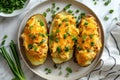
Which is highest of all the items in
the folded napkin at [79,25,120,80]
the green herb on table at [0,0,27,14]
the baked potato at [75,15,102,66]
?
the green herb on table at [0,0,27,14]

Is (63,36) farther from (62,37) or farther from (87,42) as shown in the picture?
(87,42)

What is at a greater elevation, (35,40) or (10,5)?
(10,5)

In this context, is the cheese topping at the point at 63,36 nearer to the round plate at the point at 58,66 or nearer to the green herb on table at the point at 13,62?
the round plate at the point at 58,66

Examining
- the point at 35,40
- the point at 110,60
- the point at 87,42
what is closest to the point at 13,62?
the point at 35,40

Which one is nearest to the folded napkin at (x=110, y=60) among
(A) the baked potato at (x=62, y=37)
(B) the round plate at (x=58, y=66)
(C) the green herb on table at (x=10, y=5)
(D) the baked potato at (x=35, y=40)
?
(B) the round plate at (x=58, y=66)

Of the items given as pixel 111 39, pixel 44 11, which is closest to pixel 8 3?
pixel 44 11

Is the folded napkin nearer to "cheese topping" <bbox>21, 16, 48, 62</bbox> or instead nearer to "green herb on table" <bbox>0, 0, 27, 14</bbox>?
"cheese topping" <bbox>21, 16, 48, 62</bbox>

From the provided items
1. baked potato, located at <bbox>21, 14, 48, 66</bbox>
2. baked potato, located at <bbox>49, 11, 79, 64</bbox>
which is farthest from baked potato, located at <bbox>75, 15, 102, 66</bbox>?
baked potato, located at <bbox>21, 14, 48, 66</bbox>
